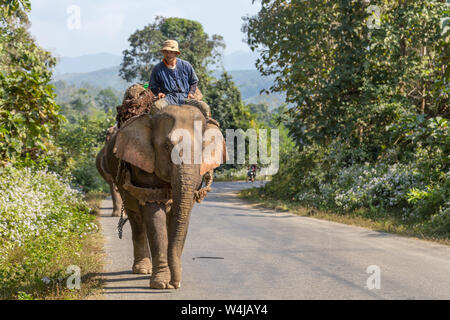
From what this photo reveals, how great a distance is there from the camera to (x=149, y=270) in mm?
8375

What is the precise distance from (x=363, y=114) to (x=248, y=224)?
6.17 meters

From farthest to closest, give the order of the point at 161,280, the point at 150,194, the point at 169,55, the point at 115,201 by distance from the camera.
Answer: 1. the point at 115,201
2. the point at 169,55
3. the point at 150,194
4. the point at 161,280

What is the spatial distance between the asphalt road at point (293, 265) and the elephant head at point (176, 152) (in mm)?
756

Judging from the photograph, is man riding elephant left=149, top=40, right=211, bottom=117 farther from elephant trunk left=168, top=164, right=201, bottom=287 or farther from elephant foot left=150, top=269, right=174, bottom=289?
elephant foot left=150, top=269, right=174, bottom=289

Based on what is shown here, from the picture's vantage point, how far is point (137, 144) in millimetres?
7367

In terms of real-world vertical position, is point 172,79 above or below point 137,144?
above

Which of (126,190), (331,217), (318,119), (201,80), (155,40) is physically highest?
(155,40)

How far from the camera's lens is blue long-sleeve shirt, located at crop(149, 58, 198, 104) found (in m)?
8.23

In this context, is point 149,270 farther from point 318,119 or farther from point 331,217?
point 318,119

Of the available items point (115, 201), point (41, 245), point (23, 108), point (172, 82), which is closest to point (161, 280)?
point (172, 82)

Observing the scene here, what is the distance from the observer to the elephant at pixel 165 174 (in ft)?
22.8

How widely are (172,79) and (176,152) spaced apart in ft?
5.37

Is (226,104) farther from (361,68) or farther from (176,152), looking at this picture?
(176,152)
